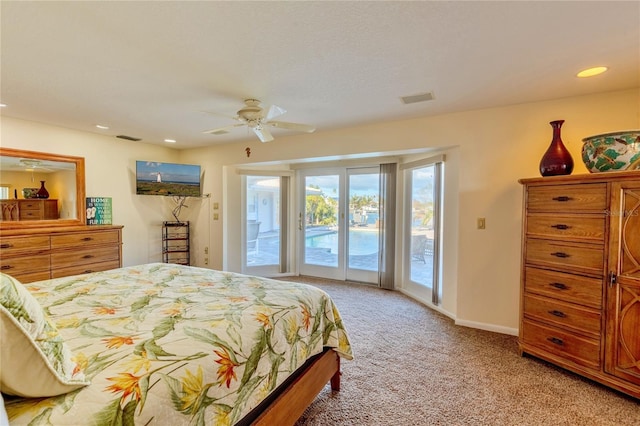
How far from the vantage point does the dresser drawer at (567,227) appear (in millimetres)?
2049

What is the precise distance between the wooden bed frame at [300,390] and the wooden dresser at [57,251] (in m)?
3.33

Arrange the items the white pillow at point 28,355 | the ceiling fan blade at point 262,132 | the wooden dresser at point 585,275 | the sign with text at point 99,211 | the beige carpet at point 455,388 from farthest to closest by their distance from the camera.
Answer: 1. the sign with text at point 99,211
2. the ceiling fan blade at point 262,132
3. the wooden dresser at point 585,275
4. the beige carpet at point 455,388
5. the white pillow at point 28,355

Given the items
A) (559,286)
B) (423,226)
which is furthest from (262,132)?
(559,286)

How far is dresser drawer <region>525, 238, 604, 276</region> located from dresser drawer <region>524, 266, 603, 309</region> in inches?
2.5

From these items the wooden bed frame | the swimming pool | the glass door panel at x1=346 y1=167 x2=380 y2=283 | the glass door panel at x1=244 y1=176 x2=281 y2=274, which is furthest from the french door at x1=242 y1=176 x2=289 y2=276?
the wooden bed frame

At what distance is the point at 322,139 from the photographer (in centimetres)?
392

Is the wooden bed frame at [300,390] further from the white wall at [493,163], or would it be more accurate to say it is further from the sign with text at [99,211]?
the sign with text at [99,211]

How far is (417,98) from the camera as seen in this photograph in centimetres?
268

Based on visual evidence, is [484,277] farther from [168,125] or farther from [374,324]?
[168,125]

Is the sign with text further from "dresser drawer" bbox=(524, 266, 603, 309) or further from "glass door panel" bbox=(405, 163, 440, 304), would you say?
"dresser drawer" bbox=(524, 266, 603, 309)

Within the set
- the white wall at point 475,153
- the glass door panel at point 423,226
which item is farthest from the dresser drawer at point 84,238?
the glass door panel at point 423,226

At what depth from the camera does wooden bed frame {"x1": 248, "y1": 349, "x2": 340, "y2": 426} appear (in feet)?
4.56

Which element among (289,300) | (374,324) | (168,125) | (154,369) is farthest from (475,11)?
(168,125)

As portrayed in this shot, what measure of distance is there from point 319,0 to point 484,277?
2.90 metres
